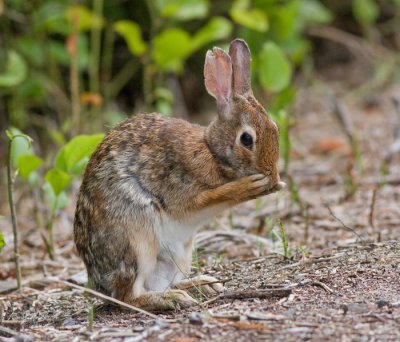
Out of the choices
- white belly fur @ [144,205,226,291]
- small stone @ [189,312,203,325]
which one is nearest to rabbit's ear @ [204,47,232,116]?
white belly fur @ [144,205,226,291]

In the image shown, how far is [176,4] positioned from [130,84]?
2.64 m

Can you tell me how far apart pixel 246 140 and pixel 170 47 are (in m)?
4.01

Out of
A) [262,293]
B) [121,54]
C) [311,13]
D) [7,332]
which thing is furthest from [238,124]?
[121,54]

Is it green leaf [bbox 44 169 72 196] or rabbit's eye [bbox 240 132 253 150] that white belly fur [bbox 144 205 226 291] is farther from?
green leaf [bbox 44 169 72 196]

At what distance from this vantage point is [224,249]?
7.23m

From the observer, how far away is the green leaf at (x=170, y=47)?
31.6 feet

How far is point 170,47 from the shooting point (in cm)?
973

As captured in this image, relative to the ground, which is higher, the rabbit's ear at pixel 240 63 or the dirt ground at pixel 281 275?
the rabbit's ear at pixel 240 63

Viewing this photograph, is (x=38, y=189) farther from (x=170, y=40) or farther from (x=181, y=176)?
(x=181, y=176)

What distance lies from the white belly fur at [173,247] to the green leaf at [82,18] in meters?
4.29

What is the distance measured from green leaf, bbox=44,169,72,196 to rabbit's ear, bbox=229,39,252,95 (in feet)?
4.67

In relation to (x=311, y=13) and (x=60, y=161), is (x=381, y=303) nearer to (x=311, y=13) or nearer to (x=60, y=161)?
(x=60, y=161)

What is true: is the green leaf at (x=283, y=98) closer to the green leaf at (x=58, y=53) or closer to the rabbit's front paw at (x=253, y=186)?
the rabbit's front paw at (x=253, y=186)

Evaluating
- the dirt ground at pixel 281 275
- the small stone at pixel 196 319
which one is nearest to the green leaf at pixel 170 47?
the dirt ground at pixel 281 275
